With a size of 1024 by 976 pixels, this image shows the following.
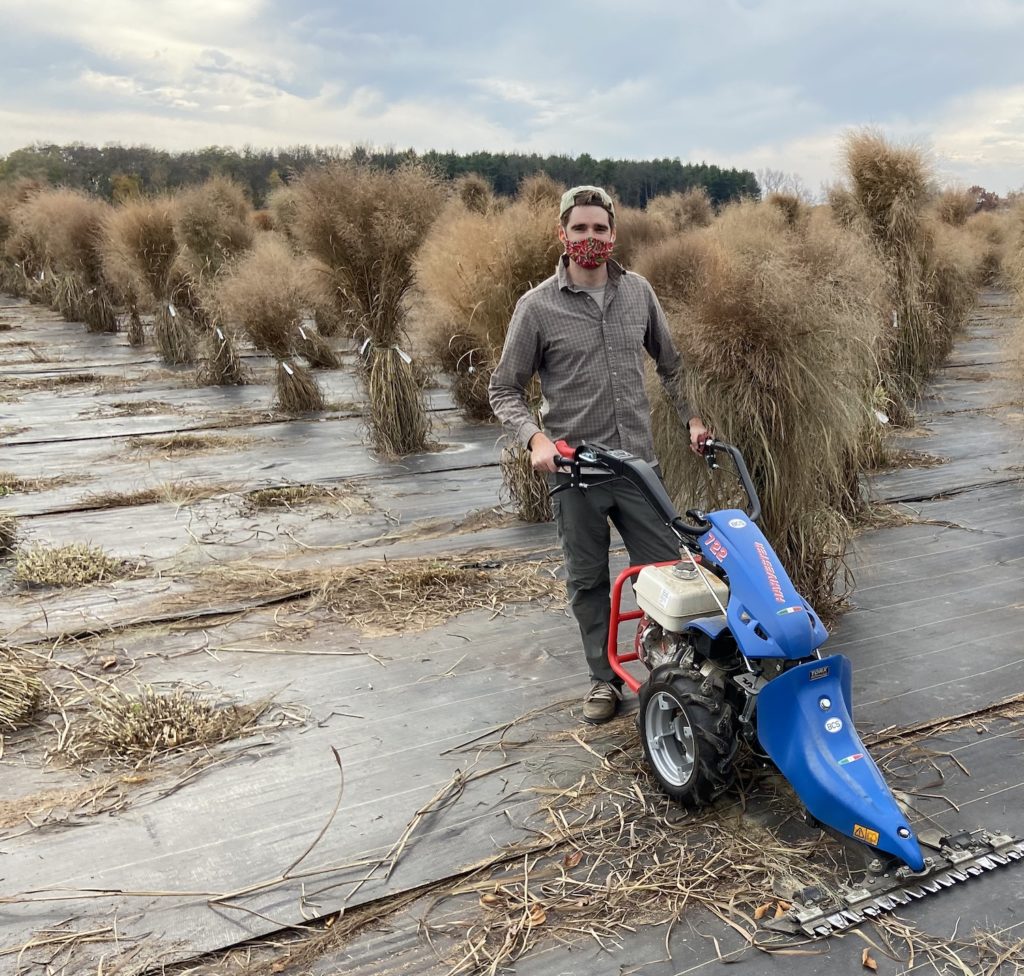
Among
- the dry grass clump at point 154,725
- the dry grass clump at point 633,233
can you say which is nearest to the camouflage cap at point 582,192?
the dry grass clump at point 154,725

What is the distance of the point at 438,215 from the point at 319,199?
953mm

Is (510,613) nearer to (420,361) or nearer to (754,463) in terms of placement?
(754,463)

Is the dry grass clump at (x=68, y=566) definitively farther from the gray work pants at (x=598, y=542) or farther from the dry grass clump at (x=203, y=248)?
the dry grass clump at (x=203, y=248)

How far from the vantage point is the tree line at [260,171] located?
26.2 metres

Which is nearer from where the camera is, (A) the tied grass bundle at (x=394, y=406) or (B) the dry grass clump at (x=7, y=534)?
(B) the dry grass clump at (x=7, y=534)

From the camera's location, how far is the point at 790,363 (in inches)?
123

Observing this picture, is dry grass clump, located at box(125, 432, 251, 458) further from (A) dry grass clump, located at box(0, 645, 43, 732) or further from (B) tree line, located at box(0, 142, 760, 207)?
(B) tree line, located at box(0, 142, 760, 207)

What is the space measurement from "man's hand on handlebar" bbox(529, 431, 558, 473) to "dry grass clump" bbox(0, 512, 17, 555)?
347 cm

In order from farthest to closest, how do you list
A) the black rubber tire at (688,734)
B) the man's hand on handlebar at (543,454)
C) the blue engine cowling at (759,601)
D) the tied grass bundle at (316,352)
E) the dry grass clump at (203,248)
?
1. the tied grass bundle at (316,352)
2. the dry grass clump at (203,248)
3. the man's hand on handlebar at (543,454)
4. the black rubber tire at (688,734)
5. the blue engine cowling at (759,601)

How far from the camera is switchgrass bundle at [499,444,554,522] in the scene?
5.09m

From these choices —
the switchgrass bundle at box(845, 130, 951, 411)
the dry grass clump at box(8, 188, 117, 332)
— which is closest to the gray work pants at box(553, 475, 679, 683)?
the switchgrass bundle at box(845, 130, 951, 411)

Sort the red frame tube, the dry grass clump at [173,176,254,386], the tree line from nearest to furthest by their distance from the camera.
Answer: the red frame tube, the dry grass clump at [173,176,254,386], the tree line

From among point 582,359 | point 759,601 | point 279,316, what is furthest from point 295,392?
point 759,601

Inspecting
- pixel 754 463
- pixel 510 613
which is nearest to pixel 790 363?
pixel 754 463
